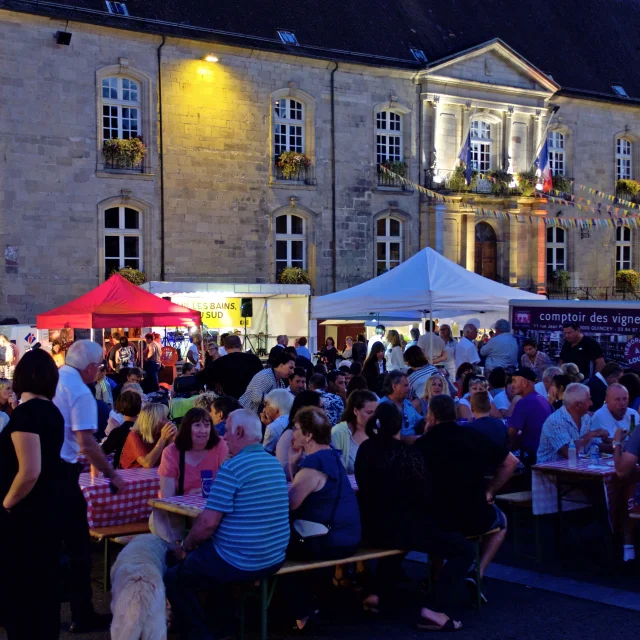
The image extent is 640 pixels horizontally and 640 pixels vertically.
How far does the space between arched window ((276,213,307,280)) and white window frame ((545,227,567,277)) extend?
9.15 m

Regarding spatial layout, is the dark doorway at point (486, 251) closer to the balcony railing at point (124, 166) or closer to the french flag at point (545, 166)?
the french flag at point (545, 166)

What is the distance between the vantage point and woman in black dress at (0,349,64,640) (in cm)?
519

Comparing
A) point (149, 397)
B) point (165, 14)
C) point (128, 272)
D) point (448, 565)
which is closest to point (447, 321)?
point (128, 272)

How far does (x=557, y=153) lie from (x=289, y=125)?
10.1 m

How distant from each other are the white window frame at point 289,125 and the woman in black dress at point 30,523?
75.6 feet

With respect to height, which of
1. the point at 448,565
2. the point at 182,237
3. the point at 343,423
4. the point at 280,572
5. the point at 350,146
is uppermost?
the point at 350,146

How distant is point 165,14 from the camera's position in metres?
25.8

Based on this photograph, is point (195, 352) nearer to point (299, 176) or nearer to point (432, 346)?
point (432, 346)

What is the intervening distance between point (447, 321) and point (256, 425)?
20.9 m

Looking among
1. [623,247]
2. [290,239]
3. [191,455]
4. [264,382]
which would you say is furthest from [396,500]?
[623,247]

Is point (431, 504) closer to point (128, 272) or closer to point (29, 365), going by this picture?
point (29, 365)

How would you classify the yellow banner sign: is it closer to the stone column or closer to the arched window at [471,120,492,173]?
the stone column

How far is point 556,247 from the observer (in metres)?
33.4

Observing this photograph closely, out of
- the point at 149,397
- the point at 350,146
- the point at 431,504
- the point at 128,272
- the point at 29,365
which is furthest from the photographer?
the point at 350,146
